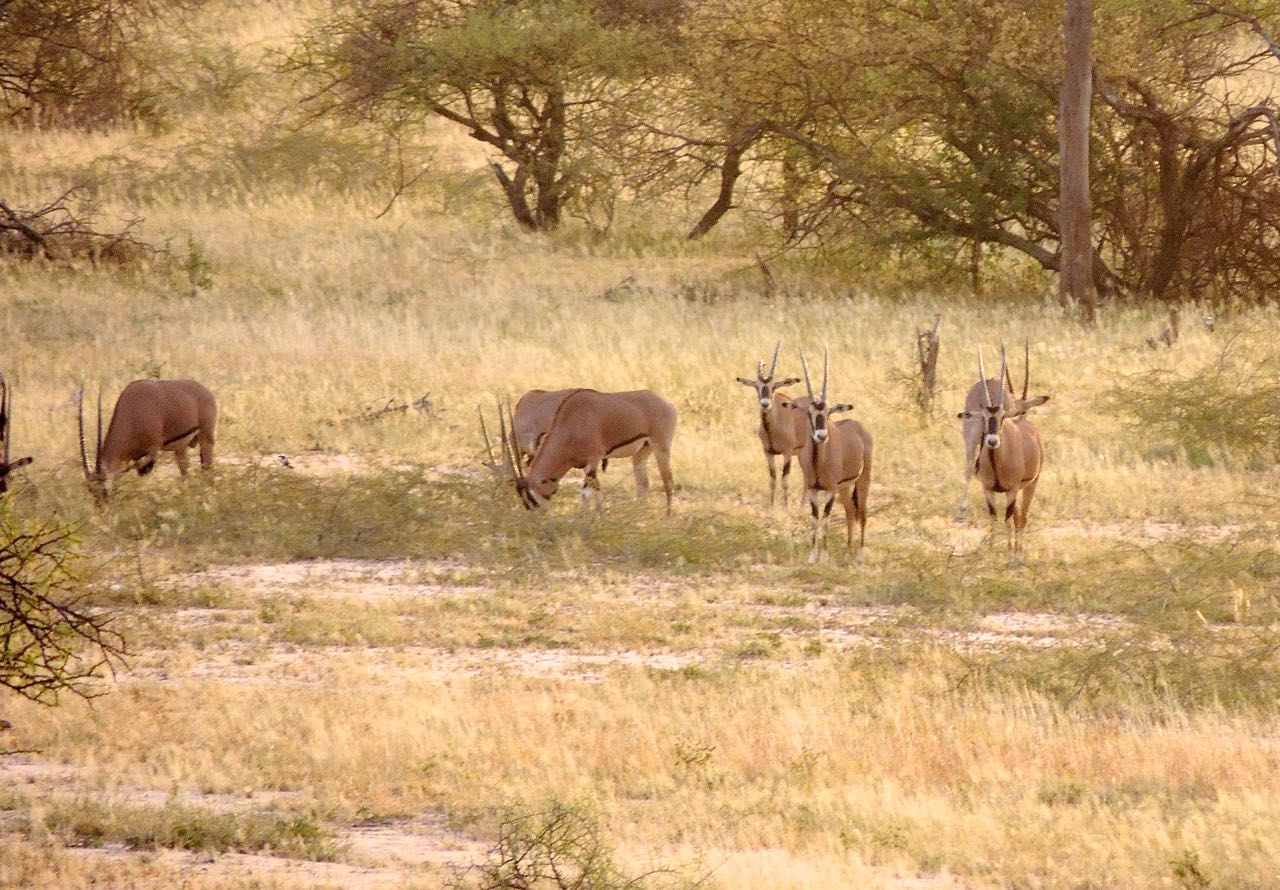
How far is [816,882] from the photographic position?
689 cm

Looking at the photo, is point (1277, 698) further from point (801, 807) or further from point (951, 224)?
point (951, 224)

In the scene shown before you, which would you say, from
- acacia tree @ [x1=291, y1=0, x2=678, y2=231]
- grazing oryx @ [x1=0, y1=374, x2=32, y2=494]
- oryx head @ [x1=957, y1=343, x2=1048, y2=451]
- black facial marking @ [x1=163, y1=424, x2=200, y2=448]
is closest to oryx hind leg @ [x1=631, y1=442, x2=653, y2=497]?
oryx head @ [x1=957, y1=343, x2=1048, y2=451]

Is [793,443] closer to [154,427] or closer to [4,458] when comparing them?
[154,427]

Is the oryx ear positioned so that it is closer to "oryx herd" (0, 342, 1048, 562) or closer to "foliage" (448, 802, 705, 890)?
"oryx herd" (0, 342, 1048, 562)

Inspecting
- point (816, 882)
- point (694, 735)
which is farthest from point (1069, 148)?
point (816, 882)

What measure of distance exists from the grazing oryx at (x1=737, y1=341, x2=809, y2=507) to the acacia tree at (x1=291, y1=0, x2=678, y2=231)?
16363mm

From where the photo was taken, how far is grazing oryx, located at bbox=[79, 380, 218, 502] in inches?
606

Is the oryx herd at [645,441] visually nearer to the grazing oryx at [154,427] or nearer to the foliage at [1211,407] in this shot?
the grazing oryx at [154,427]

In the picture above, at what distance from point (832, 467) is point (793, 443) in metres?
2.01

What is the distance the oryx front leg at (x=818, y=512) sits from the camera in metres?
14.0

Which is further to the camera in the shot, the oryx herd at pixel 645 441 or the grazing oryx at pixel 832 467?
the oryx herd at pixel 645 441

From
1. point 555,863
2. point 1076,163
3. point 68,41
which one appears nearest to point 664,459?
point 555,863

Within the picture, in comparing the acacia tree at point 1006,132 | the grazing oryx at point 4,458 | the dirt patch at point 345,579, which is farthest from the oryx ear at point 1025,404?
the acacia tree at point 1006,132

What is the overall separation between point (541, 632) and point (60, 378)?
1060cm
